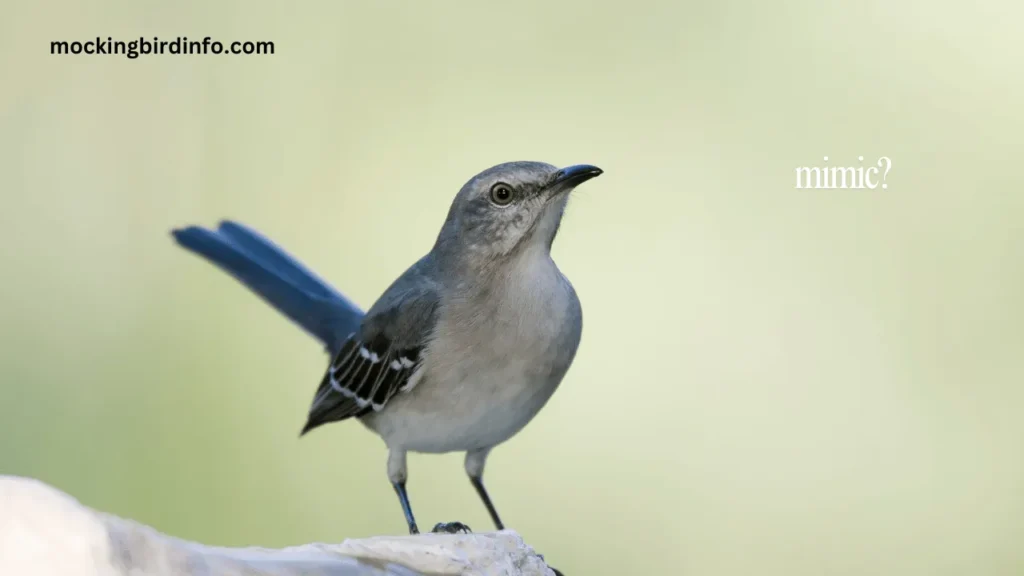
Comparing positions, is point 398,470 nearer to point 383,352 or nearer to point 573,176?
point 383,352

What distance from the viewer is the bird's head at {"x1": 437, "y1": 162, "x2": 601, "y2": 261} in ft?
9.57

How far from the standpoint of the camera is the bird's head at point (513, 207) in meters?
2.92

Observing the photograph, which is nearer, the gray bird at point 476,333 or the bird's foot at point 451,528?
the bird's foot at point 451,528

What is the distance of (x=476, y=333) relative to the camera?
2.96 metres

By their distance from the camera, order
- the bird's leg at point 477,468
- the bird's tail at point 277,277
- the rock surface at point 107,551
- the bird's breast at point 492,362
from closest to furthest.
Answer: the rock surface at point 107,551, the bird's breast at point 492,362, the bird's leg at point 477,468, the bird's tail at point 277,277

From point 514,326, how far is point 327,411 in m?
0.71

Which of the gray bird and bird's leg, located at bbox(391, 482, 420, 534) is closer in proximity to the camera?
the gray bird

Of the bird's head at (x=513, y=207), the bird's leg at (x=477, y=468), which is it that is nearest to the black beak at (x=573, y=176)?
the bird's head at (x=513, y=207)

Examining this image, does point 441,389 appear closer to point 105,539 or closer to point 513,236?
point 513,236

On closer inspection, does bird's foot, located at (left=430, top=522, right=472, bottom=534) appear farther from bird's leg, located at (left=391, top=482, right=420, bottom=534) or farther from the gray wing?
the gray wing

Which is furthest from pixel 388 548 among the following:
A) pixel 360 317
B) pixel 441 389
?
pixel 360 317

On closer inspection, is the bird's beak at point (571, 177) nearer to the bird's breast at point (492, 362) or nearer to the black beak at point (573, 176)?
the black beak at point (573, 176)

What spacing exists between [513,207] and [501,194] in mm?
46

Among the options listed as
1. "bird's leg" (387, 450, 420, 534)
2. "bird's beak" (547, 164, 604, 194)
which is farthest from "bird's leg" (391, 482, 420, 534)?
"bird's beak" (547, 164, 604, 194)
